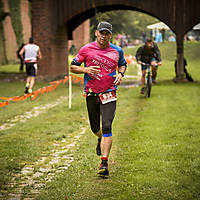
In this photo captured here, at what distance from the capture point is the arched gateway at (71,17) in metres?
20.4

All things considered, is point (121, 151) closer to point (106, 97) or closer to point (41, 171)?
point (41, 171)

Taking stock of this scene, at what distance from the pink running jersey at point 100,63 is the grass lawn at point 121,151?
3.86 feet

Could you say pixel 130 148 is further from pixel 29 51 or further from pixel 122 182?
pixel 29 51

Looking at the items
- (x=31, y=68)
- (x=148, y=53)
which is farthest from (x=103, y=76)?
(x=31, y=68)

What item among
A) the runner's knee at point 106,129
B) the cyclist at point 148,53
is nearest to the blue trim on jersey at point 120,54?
the runner's knee at point 106,129

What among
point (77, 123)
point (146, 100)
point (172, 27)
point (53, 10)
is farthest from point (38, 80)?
point (77, 123)

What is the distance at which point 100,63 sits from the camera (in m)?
5.78

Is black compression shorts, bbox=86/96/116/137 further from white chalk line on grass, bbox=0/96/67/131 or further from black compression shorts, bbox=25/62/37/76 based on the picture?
black compression shorts, bbox=25/62/37/76

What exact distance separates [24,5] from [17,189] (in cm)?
3558

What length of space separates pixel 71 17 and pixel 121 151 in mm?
15293

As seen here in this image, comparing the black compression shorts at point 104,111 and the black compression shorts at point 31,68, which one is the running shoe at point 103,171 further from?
the black compression shorts at point 31,68

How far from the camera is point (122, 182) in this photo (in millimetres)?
5441

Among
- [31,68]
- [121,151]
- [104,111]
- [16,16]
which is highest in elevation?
[16,16]

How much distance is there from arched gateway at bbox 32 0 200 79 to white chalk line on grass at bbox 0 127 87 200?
13756 millimetres
